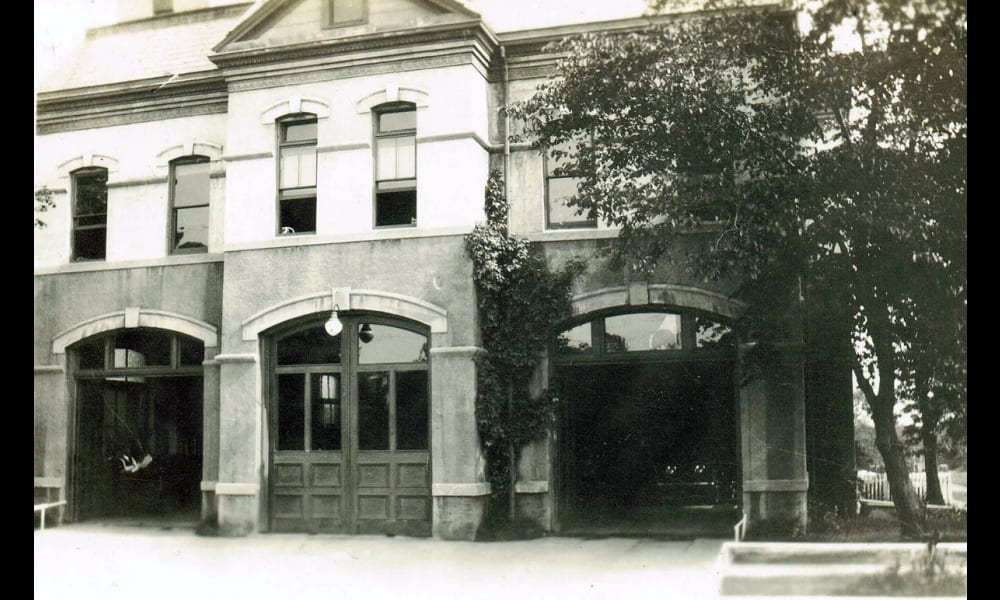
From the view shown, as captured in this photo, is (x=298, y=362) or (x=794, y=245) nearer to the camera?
(x=794, y=245)

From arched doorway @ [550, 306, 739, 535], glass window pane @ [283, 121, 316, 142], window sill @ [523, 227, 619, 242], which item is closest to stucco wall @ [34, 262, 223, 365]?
glass window pane @ [283, 121, 316, 142]

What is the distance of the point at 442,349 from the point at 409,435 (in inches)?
53.8

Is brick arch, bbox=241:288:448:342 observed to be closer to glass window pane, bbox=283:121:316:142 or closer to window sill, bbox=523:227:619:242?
window sill, bbox=523:227:619:242

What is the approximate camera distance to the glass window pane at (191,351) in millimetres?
14484

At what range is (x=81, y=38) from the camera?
12.8 m

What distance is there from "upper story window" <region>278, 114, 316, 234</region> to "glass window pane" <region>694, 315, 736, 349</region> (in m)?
5.77

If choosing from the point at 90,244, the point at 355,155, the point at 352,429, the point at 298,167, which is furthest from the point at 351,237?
the point at 90,244

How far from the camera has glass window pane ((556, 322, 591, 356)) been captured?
13.5 metres

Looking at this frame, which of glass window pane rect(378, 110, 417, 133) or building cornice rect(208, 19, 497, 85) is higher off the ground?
building cornice rect(208, 19, 497, 85)

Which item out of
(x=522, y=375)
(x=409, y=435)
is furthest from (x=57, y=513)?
(x=522, y=375)

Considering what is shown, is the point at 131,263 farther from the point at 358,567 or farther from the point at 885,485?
the point at 885,485

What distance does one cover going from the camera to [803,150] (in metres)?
10.5

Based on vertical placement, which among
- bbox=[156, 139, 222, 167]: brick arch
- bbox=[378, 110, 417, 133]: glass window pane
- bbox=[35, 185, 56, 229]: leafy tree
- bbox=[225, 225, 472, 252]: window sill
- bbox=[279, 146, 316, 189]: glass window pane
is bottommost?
bbox=[225, 225, 472, 252]: window sill
